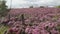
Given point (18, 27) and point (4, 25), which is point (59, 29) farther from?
point (4, 25)

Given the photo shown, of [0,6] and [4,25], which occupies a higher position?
[4,25]

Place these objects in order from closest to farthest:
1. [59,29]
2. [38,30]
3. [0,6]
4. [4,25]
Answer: [38,30] < [59,29] < [4,25] < [0,6]

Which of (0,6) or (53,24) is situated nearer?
(53,24)

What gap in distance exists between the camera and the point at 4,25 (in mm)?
8039

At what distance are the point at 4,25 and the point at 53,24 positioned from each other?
2797mm

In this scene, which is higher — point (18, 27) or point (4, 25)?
point (18, 27)

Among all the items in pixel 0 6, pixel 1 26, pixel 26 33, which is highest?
pixel 26 33

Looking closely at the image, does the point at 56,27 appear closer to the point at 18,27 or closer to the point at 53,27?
the point at 53,27

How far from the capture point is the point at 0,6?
22516mm

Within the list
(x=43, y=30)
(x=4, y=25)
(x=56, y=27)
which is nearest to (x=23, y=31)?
(x=43, y=30)

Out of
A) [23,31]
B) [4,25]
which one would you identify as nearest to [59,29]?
[23,31]

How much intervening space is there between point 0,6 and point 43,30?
1749 cm

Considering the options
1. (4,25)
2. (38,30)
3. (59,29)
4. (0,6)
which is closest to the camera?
(38,30)

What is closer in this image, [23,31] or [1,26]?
[23,31]
